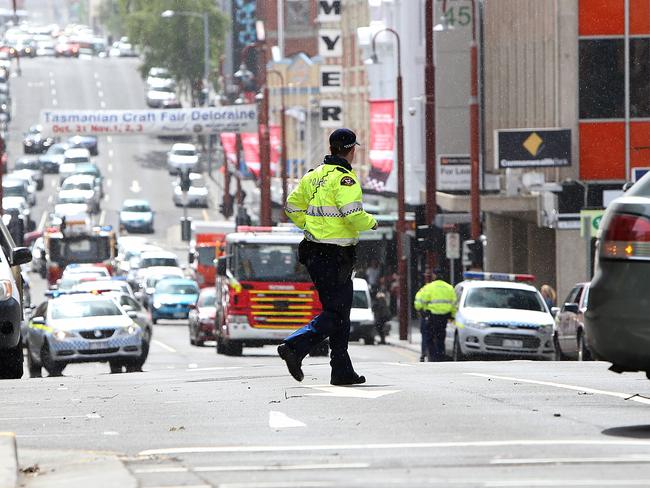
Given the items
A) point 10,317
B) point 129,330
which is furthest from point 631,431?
point 129,330

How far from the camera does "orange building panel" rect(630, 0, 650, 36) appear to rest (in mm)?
45000

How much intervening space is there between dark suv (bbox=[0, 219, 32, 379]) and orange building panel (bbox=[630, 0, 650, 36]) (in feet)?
88.8

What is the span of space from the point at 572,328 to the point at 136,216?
6892 centimetres

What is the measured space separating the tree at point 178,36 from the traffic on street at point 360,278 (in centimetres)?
665

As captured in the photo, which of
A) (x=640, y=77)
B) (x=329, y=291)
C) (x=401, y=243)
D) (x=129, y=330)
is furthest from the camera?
(x=401, y=243)

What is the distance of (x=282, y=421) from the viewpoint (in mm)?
11508

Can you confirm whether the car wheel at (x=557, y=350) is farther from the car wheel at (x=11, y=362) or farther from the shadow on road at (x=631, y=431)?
the shadow on road at (x=631, y=431)

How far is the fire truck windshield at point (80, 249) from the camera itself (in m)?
66.6

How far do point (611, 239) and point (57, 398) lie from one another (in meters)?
5.15

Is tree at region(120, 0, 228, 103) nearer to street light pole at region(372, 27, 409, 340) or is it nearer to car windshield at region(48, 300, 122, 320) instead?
street light pole at region(372, 27, 409, 340)

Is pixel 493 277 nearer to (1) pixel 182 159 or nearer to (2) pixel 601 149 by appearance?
(2) pixel 601 149

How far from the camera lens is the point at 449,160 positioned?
1981 inches

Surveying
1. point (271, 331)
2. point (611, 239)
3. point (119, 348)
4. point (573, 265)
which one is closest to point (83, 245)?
point (573, 265)

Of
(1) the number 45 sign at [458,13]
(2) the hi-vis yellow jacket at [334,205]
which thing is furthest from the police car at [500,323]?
(1) the number 45 sign at [458,13]
